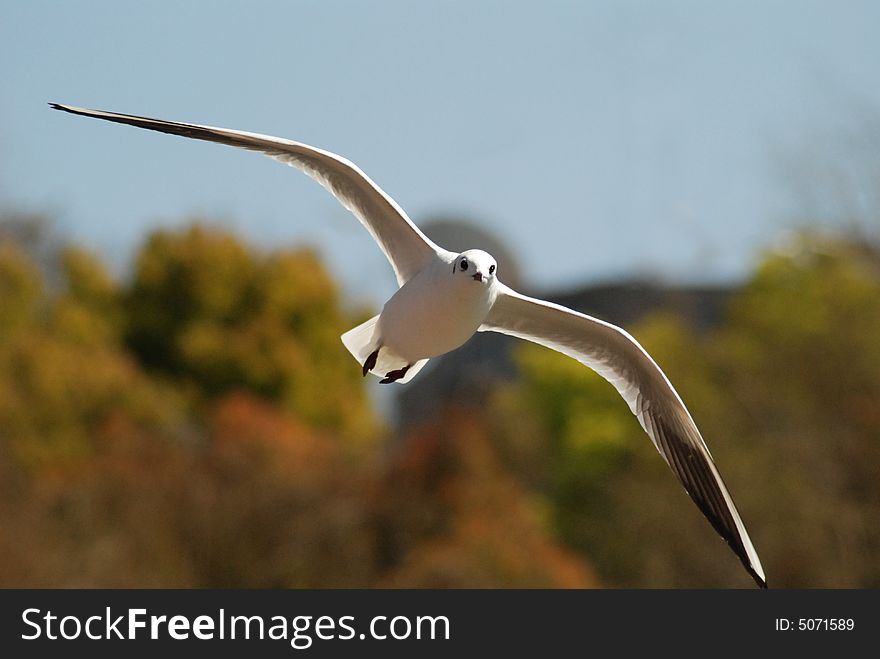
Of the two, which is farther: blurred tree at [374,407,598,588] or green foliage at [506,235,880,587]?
green foliage at [506,235,880,587]

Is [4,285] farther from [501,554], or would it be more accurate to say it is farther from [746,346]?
[501,554]

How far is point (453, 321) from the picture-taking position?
5.56 meters

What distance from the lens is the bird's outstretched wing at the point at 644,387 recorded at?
625 cm

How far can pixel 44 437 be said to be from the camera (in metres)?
29.0

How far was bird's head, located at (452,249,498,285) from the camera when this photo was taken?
211 inches

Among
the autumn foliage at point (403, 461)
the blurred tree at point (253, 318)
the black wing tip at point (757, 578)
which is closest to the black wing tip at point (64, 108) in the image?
the black wing tip at point (757, 578)

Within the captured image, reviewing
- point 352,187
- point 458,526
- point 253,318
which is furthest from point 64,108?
point 253,318

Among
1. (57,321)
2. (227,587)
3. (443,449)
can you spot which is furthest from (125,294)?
(227,587)

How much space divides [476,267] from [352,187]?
774mm

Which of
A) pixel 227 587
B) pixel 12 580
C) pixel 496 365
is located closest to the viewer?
pixel 12 580

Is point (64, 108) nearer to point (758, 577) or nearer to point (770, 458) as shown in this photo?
point (758, 577)

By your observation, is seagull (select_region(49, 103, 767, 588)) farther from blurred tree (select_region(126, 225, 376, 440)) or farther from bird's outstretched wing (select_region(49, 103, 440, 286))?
blurred tree (select_region(126, 225, 376, 440))

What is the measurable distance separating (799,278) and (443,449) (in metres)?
18.1

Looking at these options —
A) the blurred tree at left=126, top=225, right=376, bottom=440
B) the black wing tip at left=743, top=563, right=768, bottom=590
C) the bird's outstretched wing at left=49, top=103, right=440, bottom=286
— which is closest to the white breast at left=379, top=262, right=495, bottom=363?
the bird's outstretched wing at left=49, top=103, right=440, bottom=286
